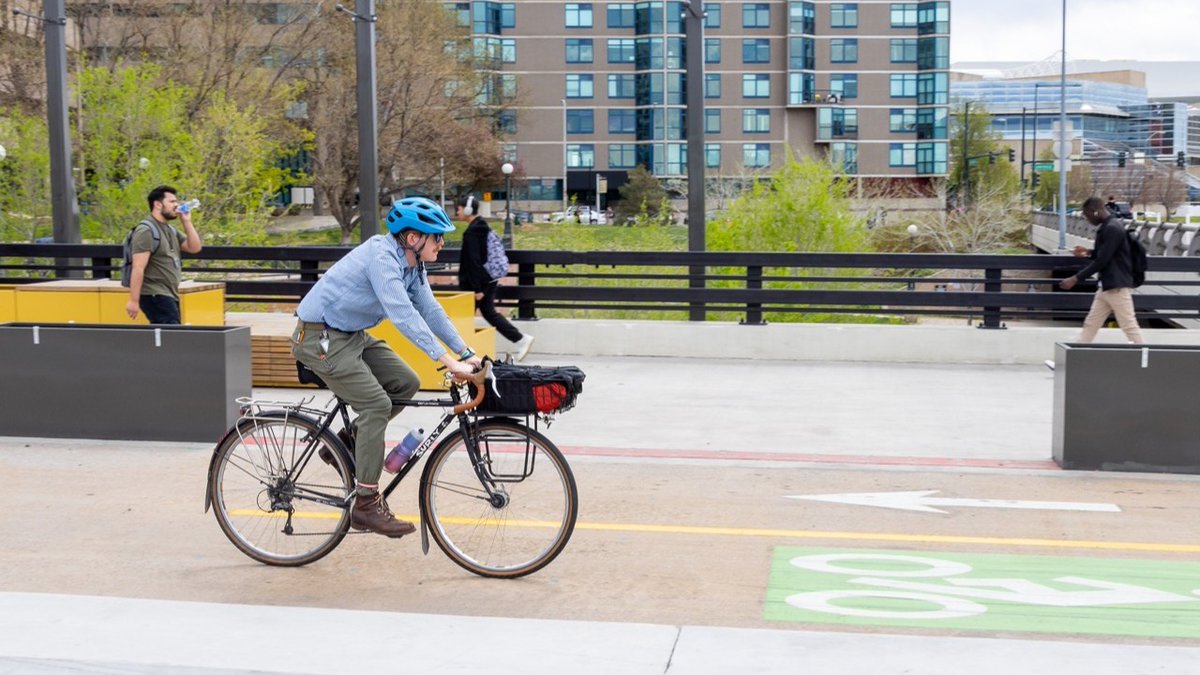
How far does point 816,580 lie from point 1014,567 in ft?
3.53

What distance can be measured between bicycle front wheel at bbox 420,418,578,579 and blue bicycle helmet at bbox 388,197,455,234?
0.94m

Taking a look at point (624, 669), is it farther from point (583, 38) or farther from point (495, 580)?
point (583, 38)

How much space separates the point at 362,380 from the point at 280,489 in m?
0.80

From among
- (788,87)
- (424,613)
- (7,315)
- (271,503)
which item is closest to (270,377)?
(7,315)

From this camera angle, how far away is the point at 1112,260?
542 inches

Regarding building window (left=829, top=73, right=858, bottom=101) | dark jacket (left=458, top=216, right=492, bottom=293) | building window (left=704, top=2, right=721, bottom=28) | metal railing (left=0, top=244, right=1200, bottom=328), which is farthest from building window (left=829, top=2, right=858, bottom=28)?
dark jacket (left=458, top=216, right=492, bottom=293)

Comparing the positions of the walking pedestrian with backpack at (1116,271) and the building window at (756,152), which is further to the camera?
the building window at (756,152)

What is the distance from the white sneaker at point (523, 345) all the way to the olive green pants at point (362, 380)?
832 cm

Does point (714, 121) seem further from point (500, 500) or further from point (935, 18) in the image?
point (500, 500)

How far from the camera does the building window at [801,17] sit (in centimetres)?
8944

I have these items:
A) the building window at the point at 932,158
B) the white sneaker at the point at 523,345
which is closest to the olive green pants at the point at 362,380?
the white sneaker at the point at 523,345

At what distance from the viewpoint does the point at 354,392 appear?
21.7 feet

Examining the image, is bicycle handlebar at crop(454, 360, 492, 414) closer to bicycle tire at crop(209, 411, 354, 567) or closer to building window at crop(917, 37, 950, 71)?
bicycle tire at crop(209, 411, 354, 567)

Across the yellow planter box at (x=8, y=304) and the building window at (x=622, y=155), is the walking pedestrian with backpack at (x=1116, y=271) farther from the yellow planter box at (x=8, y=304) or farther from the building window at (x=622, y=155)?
the building window at (x=622, y=155)
